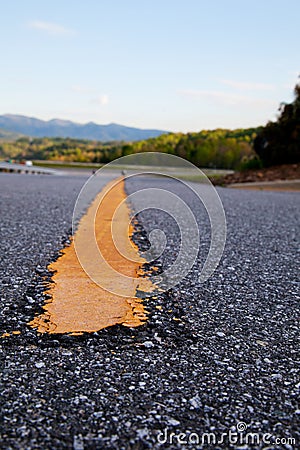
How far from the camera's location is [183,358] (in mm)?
1959

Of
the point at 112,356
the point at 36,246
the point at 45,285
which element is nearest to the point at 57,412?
the point at 112,356

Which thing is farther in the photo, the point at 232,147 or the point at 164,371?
the point at 232,147

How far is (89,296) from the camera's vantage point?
9.14 ft

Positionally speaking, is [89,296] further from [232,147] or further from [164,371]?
[232,147]

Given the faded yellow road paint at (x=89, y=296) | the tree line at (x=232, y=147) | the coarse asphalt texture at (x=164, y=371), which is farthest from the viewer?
the tree line at (x=232, y=147)

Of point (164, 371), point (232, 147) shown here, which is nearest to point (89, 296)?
point (164, 371)

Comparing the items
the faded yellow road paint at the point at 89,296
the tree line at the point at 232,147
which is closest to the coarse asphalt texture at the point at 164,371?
the faded yellow road paint at the point at 89,296

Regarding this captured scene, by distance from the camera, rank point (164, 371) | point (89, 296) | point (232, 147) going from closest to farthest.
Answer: point (164, 371), point (89, 296), point (232, 147)

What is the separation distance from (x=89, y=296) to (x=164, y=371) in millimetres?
1046

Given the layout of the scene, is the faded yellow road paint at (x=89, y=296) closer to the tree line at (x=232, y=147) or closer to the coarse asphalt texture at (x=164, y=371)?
the coarse asphalt texture at (x=164, y=371)

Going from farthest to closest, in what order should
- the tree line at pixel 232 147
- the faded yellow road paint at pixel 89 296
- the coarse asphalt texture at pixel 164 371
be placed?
the tree line at pixel 232 147
the faded yellow road paint at pixel 89 296
the coarse asphalt texture at pixel 164 371

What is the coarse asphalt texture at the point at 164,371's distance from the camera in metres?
1.44

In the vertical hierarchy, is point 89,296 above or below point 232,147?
below

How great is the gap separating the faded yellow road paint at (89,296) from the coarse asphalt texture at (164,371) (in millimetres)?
87
